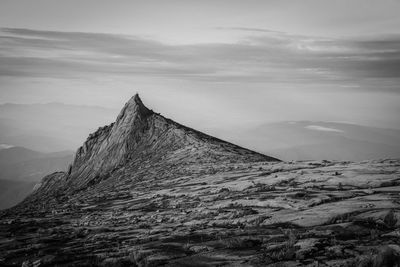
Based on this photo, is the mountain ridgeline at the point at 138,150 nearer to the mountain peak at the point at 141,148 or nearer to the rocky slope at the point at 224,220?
the mountain peak at the point at 141,148

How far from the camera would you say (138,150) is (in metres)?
65.1

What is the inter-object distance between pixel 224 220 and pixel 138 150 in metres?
43.0

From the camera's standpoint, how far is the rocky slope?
1648cm

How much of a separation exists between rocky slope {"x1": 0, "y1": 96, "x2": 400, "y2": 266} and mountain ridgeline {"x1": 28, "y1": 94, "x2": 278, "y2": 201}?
3.68 metres

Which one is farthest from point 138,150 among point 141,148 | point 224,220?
point 224,220

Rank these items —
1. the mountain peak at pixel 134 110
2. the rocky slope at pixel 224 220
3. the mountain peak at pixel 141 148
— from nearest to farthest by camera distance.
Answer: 1. the rocky slope at pixel 224 220
2. the mountain peak at pixel 141 148
3. the mountain peak at pixel 134 110

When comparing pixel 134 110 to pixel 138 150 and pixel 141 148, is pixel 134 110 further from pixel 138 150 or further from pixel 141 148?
pixel 138 150

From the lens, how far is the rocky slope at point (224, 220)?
54.1 ft

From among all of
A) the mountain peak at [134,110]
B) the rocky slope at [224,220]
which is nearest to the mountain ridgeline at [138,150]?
the mountain peak at [134,110]

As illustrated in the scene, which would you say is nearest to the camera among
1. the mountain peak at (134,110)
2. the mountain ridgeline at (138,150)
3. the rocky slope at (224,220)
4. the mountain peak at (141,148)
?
the rocky slope at (224,220)

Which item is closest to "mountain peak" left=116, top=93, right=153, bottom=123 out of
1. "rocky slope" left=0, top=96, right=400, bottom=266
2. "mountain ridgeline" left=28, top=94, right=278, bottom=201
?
"mountain ridgeline" left=28, top=94, right=278, bottom=201

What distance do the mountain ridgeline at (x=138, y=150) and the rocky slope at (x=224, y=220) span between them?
3.68m

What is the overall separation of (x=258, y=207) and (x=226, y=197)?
5.53 metres

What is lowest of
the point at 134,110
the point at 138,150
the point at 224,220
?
the point at 224,220
